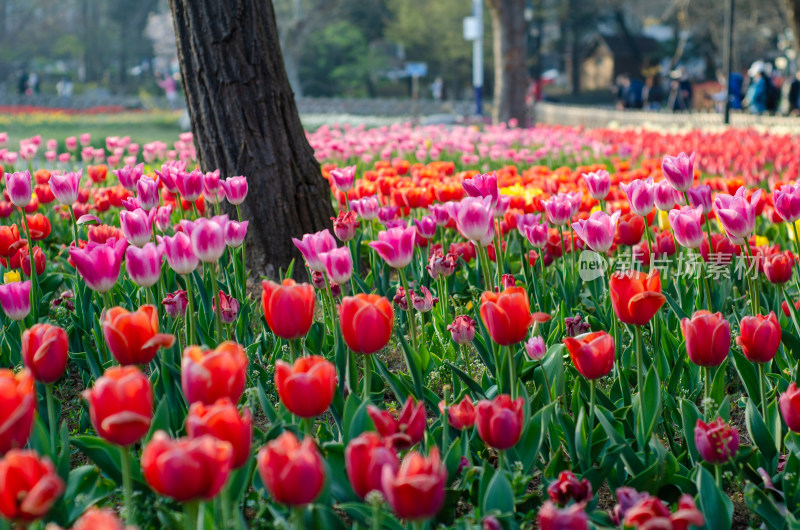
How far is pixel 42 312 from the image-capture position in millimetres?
3586

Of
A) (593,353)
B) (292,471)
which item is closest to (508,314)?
(593,353)

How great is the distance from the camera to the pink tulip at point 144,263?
83.4 inches

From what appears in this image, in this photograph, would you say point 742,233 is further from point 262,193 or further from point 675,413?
point 262,193

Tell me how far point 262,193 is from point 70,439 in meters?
2.39

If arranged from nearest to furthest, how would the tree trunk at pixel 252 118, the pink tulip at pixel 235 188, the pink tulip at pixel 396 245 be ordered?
the pink tulip at pixel 396 245 < the pink tulip at pixel 235 188 < the tree trunk at pixel 252 118

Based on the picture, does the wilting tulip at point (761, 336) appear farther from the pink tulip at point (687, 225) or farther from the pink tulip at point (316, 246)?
the pink tulip at point (316, 246)

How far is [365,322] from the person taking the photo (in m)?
1.76

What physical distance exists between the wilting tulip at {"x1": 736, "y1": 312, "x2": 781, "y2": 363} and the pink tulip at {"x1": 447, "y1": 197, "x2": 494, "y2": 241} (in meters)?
0.78

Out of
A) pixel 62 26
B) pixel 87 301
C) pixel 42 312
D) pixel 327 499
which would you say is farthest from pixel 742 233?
pixel 62 26

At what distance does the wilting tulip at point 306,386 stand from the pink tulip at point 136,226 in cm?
127

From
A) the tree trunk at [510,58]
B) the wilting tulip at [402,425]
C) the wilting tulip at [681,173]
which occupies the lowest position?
the wilting tulip at [402,425]

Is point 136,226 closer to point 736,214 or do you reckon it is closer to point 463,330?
point 463,330

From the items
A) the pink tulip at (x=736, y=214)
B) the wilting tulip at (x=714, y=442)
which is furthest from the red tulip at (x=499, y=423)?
the pink tulip at (x=736, y=214)

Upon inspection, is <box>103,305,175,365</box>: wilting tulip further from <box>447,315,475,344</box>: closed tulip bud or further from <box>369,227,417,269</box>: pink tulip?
<box>447,315,475,344</box>: closed tulip bud
